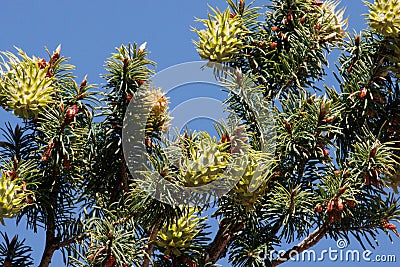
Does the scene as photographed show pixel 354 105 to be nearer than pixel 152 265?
No

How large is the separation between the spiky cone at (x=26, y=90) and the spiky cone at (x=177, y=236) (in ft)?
1.31

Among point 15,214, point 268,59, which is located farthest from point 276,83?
point 15,214

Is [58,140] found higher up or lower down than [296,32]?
lower down

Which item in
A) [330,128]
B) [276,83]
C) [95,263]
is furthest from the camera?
[276,83]

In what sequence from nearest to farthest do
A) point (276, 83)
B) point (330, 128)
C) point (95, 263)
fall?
point (95, 263) < point (330, 128) < point (276, 83)

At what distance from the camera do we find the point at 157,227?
1847 mm

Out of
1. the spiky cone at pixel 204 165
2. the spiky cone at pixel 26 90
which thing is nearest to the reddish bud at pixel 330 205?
the spiky cone at pixel 204 165

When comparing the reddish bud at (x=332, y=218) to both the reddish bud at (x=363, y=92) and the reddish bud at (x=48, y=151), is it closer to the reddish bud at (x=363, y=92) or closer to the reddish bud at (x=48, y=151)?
the reddish bud at (x=363, y=92)

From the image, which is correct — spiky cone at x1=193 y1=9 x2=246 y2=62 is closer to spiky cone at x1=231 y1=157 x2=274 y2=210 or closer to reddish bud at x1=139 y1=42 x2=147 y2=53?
reddish bud at x1=139 y1=42 x2=147 y2=53

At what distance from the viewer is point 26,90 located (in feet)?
6.23

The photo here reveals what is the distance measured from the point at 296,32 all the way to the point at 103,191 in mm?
650

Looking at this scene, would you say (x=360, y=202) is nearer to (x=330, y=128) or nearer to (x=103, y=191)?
(x=330, y=128)

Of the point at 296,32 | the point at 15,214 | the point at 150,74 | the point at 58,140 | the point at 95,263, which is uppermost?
the point at 296,32

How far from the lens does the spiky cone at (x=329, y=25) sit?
222 cm
